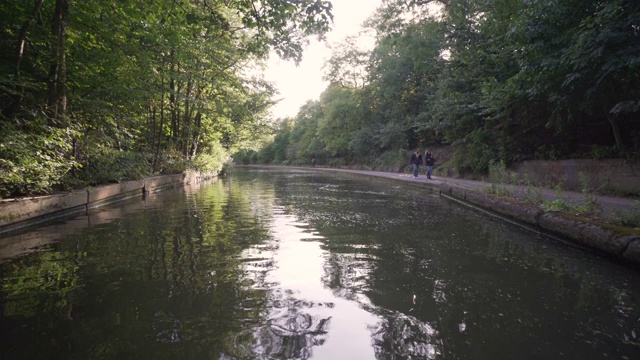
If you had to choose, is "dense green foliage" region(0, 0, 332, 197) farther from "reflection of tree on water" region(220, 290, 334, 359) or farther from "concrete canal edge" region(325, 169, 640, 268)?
"concrete canal edge" region(325, 169, 640, 268)

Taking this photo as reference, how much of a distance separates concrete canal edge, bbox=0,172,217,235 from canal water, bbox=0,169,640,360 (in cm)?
47

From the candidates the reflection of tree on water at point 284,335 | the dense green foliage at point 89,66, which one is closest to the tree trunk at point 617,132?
the dense green foliage at point 89,66

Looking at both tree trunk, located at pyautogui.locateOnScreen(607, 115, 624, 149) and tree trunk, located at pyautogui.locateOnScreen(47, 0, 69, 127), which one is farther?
tree trunk, located at pyautogui.locateOnScreen(607, 115, 624, 149)

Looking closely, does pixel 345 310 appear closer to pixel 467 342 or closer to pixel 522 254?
pixel 467 342

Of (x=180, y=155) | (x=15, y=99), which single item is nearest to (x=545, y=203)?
(x=15, y=99)

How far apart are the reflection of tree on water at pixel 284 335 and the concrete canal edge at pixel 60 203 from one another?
5.87 metres

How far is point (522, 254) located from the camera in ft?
18.4

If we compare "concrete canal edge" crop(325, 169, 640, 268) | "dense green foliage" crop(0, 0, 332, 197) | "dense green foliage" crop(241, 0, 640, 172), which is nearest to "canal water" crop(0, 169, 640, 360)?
"concrete canal edge" crop(325, 169, 640, 268)

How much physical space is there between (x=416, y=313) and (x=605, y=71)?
868 cm

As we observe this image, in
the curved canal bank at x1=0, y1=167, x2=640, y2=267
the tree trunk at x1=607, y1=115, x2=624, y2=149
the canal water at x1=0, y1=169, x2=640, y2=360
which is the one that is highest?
the tree trunk at x1=607, y1=115, x2=624, y2=149

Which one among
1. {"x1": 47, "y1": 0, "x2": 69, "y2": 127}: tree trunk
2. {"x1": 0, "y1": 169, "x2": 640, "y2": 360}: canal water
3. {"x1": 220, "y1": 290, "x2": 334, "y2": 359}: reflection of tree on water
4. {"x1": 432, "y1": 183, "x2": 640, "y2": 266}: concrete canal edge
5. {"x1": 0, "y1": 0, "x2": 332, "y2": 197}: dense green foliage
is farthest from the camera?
{"x1": 47, "y1": 0, "x2": 69, "y2": 127}: tree trunk

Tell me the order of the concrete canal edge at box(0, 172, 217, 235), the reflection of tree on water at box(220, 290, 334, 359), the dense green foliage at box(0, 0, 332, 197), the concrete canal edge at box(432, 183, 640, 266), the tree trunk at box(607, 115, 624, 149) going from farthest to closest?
the tree trunk at box(607, 115, 624, 149) < the dense green foliage at box(0, 0, 332, 197) < the concrete canal edge at box(0, 172, 217, 235) < the concrete canal edge at box(432, 183, 640, 266) < the reflection of tree on water at box(220, 290, 334, 359)

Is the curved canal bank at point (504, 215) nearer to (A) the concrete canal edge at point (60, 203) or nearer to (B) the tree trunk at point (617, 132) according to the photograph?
(A) the concrete canal edge at point (60, 203)

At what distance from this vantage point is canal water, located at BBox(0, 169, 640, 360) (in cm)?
281
